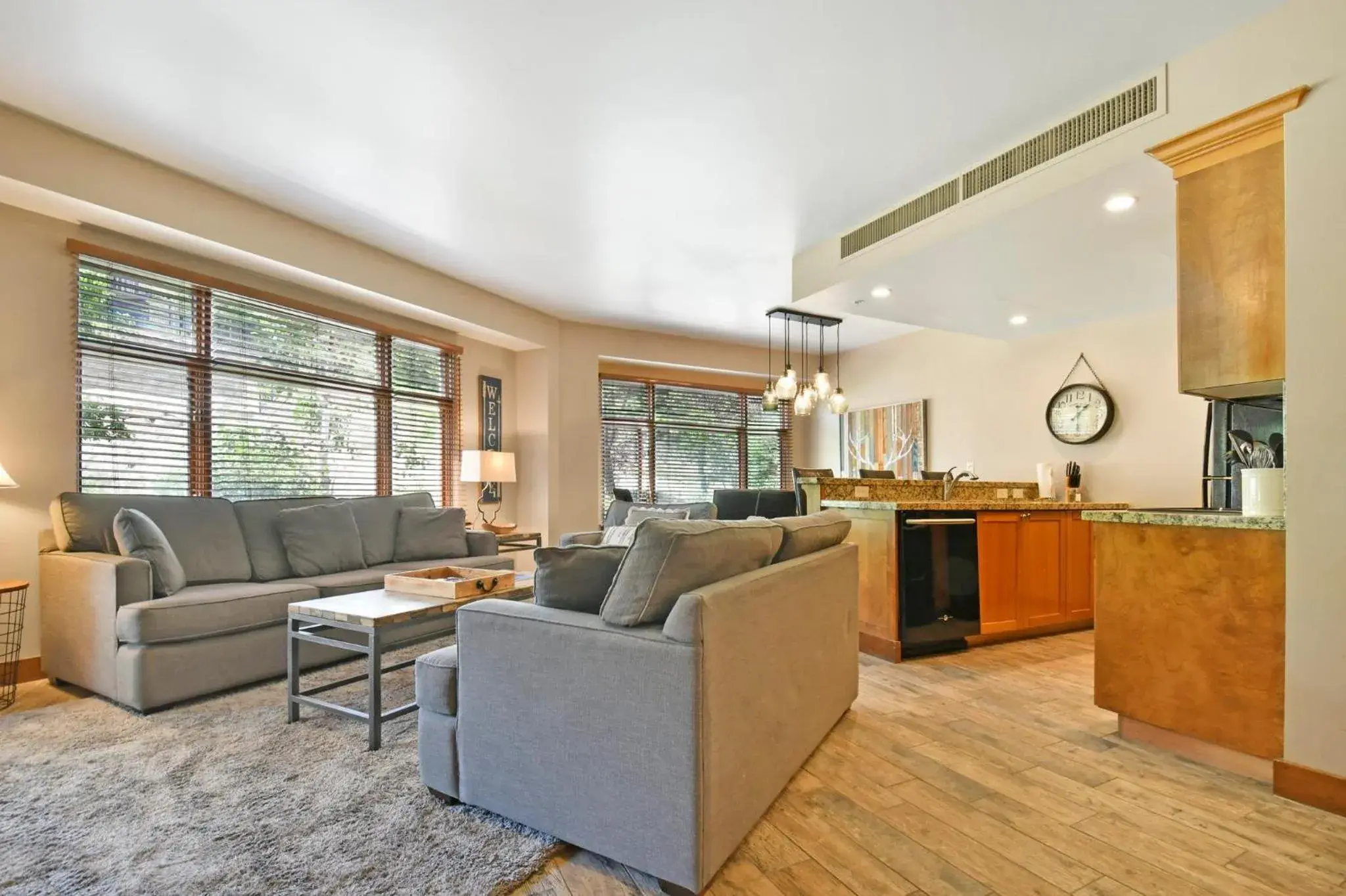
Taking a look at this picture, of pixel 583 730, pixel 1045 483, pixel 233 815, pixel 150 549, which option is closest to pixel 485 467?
pixel 150 549

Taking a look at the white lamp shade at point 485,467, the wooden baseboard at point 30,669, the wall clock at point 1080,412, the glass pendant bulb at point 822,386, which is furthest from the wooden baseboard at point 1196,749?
the wooden baseboard at point 30,669

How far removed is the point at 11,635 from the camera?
10.5 ft

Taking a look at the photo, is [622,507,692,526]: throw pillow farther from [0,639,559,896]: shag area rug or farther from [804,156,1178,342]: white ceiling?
[0,639,559,896]: shag area rug

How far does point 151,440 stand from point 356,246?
1.84 metres

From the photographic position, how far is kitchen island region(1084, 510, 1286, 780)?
2.22 m

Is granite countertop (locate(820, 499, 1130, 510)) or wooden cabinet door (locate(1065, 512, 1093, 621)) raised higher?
granite countertop (locate(820, 499, 1130, 510))

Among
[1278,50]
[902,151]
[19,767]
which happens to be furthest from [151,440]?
[1278,50]

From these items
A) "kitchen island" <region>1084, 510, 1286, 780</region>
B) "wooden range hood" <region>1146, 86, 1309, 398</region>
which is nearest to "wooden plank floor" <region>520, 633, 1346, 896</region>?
"kitchen island" <region>1084, 510, 1286, 780</region>

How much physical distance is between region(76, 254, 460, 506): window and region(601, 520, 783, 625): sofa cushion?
366cm

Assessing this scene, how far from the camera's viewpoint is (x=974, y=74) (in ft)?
8.75

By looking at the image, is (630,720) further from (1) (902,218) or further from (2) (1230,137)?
(1) (902,218)

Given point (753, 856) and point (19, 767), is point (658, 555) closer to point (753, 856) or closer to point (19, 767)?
point (753, 856)

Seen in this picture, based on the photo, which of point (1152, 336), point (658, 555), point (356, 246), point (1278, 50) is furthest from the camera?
point (1152, 336)

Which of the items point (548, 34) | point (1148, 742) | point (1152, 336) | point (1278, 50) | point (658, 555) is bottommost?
point (1148, 742)
